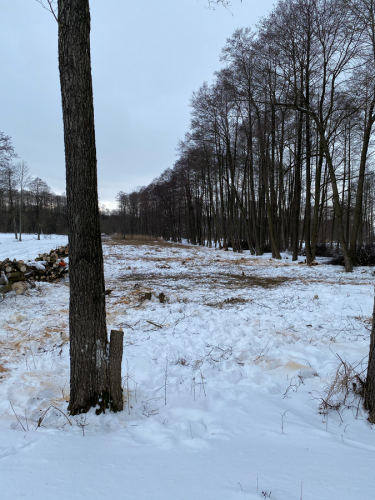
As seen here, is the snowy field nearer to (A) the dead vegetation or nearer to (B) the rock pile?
(A) the dead vegetation

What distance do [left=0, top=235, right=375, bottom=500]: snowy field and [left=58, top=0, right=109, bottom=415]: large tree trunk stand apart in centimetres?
35

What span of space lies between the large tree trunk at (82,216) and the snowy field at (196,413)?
0.35 meters

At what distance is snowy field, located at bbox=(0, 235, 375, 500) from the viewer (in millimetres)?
1775

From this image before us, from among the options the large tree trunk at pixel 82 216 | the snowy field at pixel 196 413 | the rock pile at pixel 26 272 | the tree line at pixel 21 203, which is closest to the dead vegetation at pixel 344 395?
the snowy field at pixel 196 413

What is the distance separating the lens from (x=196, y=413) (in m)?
2.77

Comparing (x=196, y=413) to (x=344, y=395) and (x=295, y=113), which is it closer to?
(x=344, y=395)

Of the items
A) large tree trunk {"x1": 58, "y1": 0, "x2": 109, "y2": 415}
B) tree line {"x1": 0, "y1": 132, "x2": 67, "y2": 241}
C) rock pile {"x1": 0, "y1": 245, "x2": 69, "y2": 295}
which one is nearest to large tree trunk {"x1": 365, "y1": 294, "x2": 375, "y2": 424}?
large tree trunk {"x1": 58, "y1": 0, "x2": 109, "y2": 415}

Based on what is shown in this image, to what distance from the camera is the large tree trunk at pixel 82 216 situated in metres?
2.53

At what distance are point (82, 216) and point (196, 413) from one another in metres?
2.25

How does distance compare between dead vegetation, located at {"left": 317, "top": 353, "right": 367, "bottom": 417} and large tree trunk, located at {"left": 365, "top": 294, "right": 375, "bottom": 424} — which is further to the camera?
dead vegetation, located at {"left": 317, "top": 353, "right": 367, "bottom": 417}

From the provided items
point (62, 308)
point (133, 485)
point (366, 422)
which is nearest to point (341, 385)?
point (366, 422)

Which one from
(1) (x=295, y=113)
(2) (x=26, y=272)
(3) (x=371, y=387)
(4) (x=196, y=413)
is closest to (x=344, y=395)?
Result: (3) (x=371, y=387)

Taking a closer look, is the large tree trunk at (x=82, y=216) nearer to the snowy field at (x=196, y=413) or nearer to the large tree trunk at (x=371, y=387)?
the snowy field at (x=196, y=413)

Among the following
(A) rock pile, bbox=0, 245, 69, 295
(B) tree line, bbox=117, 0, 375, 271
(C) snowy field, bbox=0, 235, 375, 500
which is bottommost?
(C) snowy field, bbox=0, 235, 375, 500
